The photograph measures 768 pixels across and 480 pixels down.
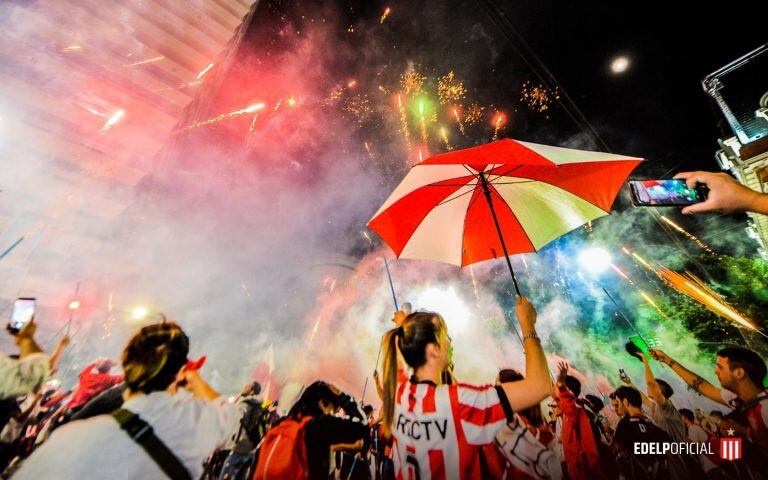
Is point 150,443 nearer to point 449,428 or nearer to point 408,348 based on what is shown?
point 408,348

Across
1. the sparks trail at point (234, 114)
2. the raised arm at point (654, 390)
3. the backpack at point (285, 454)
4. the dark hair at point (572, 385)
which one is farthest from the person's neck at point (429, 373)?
the raised arm at point (654, 390)

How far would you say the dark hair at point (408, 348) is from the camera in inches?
82.1

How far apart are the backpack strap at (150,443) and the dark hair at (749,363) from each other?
6.01m

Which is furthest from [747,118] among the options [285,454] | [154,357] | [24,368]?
[24,368]

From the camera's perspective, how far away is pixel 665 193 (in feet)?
7.39

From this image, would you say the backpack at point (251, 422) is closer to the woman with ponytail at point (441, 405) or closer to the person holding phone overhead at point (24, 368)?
the person holding phone overhead at point (24, 368)

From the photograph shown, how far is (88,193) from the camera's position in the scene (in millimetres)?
4926

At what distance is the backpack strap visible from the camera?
1.54 metres

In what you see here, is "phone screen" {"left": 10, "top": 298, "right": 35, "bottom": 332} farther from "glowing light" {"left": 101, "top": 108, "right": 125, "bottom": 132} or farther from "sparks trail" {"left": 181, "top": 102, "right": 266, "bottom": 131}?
"sparks trail" {"left": 181, "top": 102, "right": 266, "bottom": 131}

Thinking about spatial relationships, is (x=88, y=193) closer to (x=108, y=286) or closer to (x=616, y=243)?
(x=108, y=286)

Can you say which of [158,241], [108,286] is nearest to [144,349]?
[158,241]

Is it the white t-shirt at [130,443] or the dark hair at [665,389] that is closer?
the white t-shirt at [130,443]

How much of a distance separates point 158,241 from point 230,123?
8.49 metres

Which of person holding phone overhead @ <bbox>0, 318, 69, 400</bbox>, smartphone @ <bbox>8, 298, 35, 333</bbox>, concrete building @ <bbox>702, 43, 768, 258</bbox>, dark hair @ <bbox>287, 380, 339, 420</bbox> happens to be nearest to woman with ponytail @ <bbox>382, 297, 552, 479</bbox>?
dark hair @ <bbox>287, 380, 339, 420</bbox>
